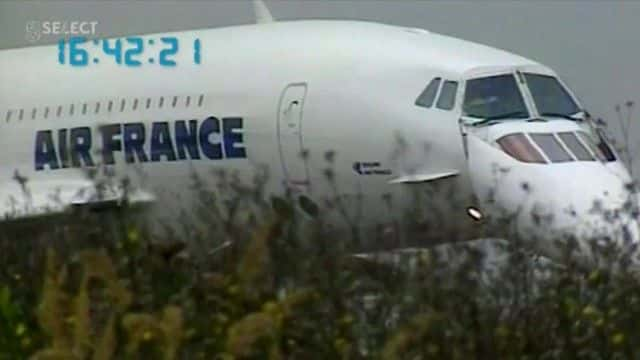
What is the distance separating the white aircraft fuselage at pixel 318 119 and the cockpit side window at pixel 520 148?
0.05ft

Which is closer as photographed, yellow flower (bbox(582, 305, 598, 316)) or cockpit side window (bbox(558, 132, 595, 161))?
yellow flower (bbox(582, 305, 598, 316))

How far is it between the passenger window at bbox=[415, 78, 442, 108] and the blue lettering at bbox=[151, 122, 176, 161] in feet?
9.81

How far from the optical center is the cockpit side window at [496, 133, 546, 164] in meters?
14.1

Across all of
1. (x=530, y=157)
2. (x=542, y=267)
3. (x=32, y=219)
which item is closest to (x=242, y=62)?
(x=530, y=157)

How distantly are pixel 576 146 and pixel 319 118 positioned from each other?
103 inches

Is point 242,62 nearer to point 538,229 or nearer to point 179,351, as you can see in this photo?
point 538,229

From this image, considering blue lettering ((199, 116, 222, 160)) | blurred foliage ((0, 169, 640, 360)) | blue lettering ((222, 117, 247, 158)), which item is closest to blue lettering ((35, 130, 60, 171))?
blue lettering ((199, 116, 222, 160))

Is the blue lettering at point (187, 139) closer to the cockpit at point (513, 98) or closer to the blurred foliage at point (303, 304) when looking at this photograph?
the cockpit at point (513, 98)

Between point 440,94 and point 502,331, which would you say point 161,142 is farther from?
point 502,331

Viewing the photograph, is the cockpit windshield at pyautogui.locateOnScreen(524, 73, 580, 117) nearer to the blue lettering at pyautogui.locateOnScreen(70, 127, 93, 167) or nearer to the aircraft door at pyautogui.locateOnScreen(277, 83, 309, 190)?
the aircraft door at pyautogui.locateOnScreen(277, 83, 309, 190)

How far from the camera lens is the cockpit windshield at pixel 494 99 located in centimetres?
1511

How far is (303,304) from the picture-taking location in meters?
5.14

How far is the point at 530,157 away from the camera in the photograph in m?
14.1
